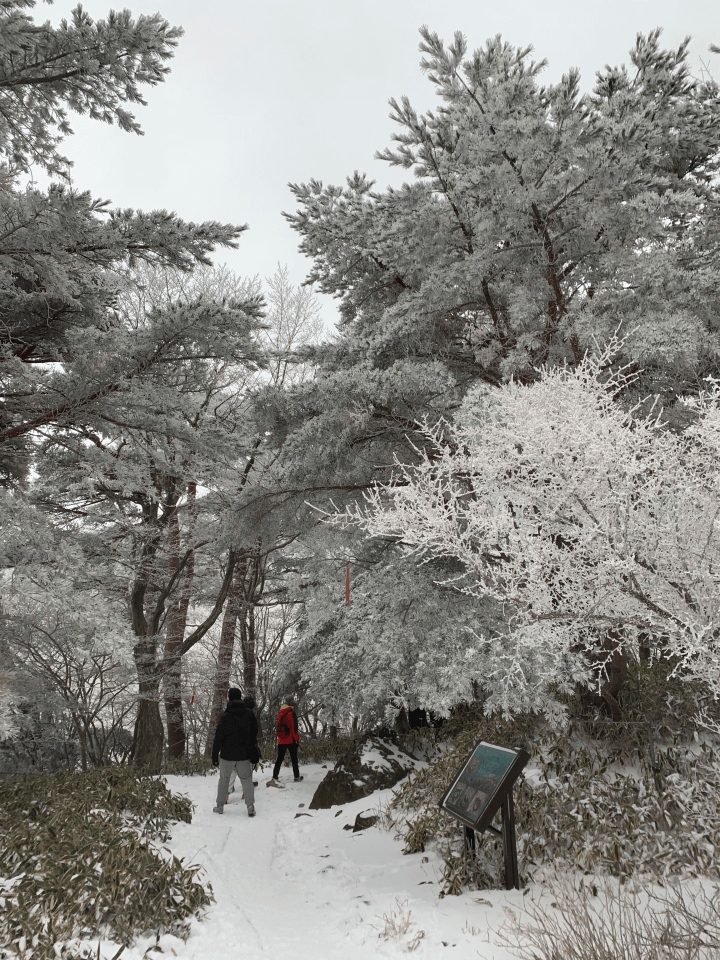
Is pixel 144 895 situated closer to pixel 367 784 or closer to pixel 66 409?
pixel 367 784

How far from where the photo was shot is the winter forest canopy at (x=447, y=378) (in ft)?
13.2

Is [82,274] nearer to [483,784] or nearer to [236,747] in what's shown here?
[236,747]

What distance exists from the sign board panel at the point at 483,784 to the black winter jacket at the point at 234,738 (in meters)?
3.17

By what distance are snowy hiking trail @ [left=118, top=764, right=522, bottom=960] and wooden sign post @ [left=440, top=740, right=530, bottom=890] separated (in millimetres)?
344

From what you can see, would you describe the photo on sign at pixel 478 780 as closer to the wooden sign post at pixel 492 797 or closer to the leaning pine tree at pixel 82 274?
the wooden sign post at pixel 492 797

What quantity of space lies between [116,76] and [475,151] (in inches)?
160

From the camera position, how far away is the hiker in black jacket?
283 inches

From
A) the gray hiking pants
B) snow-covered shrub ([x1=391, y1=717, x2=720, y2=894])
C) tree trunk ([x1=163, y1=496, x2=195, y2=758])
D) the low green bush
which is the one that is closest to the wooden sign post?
A: snow-covered shrub ([x1=391, y1=717, x2=720, y2=894])

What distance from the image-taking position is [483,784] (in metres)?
4.53

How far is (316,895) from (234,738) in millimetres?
2508

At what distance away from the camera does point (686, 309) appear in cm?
643

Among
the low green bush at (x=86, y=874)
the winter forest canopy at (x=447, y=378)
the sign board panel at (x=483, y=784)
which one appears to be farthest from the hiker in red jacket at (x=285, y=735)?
the sign board panel at (x=483, y=784)

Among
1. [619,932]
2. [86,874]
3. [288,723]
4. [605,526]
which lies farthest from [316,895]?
[288,723]

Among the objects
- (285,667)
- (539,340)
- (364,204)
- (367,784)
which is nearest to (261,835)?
(367,784)
